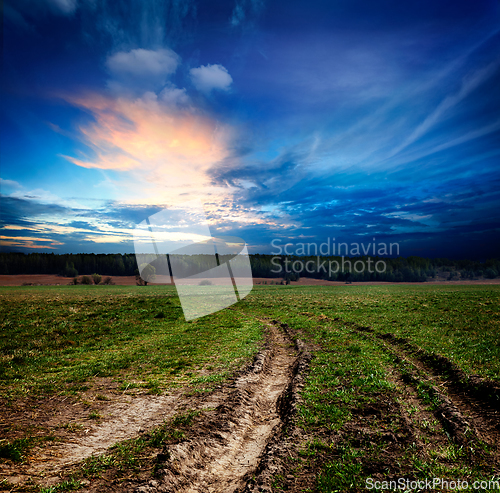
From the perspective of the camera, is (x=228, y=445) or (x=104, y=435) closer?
(x=228, y=445)

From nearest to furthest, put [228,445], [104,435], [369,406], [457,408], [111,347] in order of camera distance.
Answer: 1. [228,445]
2. [104,435]
3. [457,408]
4. [369,406]
5. [111,347]

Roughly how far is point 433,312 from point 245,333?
17.6 metres

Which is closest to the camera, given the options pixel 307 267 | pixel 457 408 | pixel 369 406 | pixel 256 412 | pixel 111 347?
pixel 457 408

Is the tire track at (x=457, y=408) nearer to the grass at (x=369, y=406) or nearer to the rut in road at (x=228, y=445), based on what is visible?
the grass at (x=369, y=406)

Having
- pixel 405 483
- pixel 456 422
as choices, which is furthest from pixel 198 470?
pixel 456 422

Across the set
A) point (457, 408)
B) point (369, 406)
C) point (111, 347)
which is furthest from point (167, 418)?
point (111, 347)

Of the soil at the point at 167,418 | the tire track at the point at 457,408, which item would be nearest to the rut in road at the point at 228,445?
A: the soil at the point at 167,418

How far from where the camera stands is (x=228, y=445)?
18.7 ft

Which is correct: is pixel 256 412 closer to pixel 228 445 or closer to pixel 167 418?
pixel 228 445

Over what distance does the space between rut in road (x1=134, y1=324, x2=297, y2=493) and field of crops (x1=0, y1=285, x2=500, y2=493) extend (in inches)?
1.3

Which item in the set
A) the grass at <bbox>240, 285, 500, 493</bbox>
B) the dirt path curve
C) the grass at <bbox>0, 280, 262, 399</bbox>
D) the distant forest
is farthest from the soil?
the distant forest

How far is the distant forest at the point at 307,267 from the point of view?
132 metres

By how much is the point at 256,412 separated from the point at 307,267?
542ft

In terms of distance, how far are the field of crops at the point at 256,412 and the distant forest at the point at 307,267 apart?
361 ft
